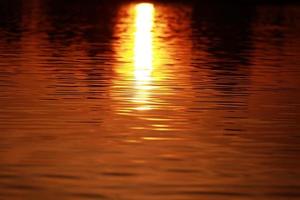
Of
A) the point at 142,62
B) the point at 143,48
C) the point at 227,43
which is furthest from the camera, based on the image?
the point at 227,43

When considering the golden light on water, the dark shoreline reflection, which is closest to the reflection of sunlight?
the golden light on water

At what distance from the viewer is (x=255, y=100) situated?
12.5 meters

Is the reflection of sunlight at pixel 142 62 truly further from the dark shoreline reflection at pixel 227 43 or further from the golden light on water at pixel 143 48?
the dark shoreline reflection at pixel 227 43

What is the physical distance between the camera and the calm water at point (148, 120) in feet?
24.4

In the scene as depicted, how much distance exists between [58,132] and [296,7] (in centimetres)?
4343

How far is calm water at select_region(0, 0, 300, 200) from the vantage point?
7.44 meters

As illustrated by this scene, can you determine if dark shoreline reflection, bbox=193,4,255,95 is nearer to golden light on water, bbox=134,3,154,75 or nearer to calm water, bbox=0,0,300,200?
calm water, bbox=0,0,300,200

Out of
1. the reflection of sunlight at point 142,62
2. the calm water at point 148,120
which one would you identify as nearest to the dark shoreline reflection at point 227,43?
the calm water at point 148,120

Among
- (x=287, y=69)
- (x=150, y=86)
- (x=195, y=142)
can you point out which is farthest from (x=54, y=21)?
(x=195, y=142)

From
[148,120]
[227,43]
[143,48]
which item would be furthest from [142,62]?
[148,120]

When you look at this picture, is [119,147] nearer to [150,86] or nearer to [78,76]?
[150,86]

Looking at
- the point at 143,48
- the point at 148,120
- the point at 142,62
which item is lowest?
the point at 148,120

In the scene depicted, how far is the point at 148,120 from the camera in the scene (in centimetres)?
1061

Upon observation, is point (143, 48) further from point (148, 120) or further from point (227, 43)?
point (148, 120)
